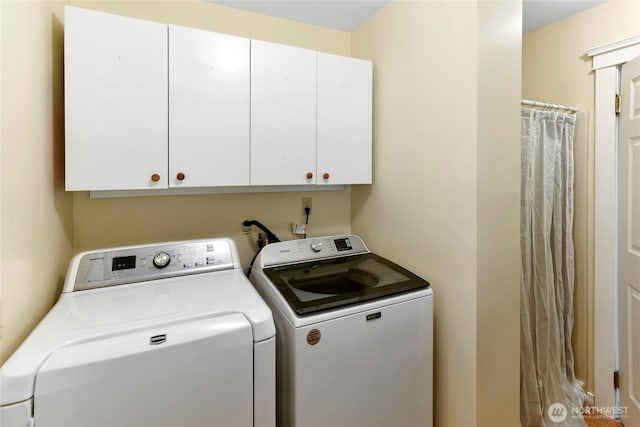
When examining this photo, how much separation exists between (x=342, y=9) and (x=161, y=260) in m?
1.67

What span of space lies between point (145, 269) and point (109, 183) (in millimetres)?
391

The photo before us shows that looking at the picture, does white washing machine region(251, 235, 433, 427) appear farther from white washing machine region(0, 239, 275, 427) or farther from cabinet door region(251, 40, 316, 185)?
cabinet door region(251, 40, 316, 185)

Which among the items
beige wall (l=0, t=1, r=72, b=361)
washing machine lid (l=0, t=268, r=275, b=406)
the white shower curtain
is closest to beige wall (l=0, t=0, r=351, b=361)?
beige wall (l=0, t=1, r=72, b=361)

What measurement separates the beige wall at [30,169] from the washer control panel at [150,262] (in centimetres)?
12

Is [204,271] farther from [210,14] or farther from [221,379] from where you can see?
[210,14]

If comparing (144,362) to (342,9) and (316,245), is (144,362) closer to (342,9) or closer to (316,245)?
(316,245)

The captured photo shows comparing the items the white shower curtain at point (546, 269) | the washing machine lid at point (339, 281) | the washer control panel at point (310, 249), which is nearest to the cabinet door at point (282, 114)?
the washer control panel at point (310, 249)

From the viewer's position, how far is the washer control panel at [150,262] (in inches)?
51.2

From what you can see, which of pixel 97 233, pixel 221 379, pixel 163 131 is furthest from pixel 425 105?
pixel 97 233

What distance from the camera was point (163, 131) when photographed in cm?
134

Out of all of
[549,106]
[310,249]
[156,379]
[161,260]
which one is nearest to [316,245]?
[310,249]

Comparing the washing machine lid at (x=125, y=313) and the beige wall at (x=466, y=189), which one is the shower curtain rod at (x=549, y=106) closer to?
the beige wall at (x=466, y=189)

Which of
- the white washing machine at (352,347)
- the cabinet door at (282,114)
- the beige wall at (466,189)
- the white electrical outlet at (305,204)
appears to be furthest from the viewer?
the white electrical outlet at (305,204)

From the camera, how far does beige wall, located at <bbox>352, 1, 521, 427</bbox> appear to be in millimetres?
1282
